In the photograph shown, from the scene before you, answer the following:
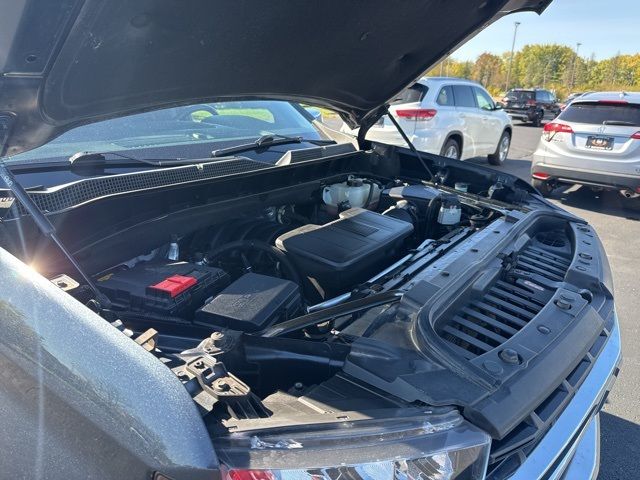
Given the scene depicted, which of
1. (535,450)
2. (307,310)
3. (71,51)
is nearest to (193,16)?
(71,51)

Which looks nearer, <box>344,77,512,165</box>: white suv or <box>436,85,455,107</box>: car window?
<box>344,77,512,165</box>: white suv

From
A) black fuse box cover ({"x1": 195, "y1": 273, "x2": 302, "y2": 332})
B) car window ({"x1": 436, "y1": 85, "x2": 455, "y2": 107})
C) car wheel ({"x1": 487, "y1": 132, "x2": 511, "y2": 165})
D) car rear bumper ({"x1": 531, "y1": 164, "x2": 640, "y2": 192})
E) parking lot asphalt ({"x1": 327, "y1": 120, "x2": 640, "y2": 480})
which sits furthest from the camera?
A: car wheel ({"x1": 487, "y1": 132, "x2": 511, "y2": 165})

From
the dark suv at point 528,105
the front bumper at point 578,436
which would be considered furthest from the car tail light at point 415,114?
the dark suv at point 528,105

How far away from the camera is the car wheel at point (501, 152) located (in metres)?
10.0

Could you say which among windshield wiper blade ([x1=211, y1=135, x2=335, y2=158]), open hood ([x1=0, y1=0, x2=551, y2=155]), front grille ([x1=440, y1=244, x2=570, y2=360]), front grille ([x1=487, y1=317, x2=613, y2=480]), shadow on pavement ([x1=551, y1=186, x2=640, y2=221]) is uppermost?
open hood ([x1=0, y1=0, x2=551, y2=155])

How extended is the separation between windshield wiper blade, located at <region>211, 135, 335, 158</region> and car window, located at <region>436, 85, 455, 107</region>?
17.6 feet

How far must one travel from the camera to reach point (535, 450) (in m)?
1.34

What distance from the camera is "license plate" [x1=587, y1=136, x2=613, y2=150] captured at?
6648 mm

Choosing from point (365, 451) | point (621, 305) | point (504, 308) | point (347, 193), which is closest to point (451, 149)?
point (621, 305)

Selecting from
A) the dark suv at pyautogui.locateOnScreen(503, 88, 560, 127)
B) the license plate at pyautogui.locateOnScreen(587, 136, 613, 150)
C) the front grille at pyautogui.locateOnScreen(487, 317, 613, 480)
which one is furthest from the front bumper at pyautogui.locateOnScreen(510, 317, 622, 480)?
the dark suv at pyautogui.locateOnScreen(503, 88, 560, 127)

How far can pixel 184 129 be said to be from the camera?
2570 millimetres

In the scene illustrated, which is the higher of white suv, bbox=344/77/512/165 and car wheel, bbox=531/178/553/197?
white suv, bbox=344/77/512/165

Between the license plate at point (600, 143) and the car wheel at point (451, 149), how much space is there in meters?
2.08

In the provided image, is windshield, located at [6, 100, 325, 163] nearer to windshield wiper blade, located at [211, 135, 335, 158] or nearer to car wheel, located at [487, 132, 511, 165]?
windshield wiper blade, located at [211, 135, 335, 158]
